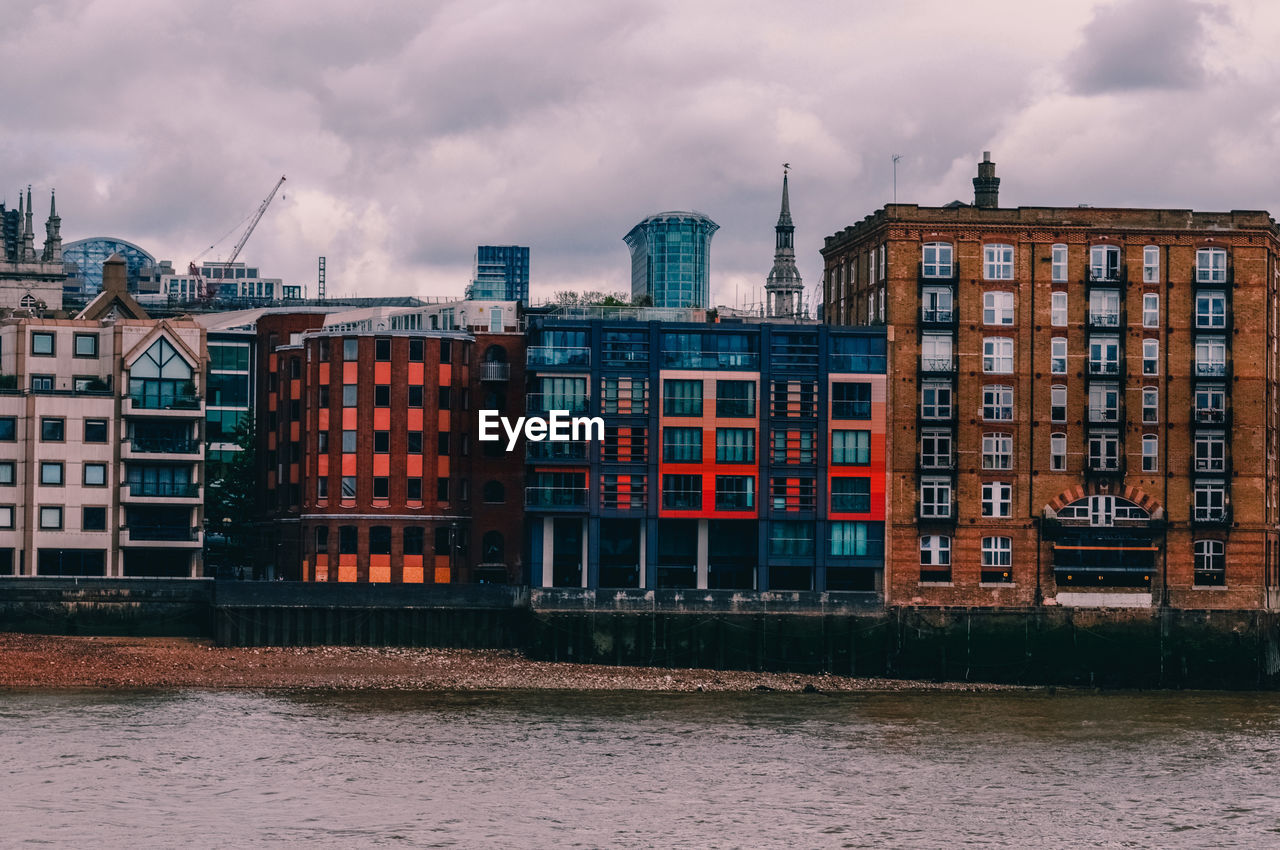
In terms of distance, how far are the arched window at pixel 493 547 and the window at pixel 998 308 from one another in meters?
35.3

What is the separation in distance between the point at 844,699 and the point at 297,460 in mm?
46120

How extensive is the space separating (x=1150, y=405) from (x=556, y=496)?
39139 millimetres

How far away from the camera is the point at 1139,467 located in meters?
145

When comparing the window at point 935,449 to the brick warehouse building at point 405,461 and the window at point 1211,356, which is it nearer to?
the window at point 1211,356

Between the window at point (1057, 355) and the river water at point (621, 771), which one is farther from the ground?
the window at point (1057, 355)

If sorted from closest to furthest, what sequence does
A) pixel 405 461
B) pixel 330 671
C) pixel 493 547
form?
pixel 330 671 < pixel 405 461 < pixel 493 547

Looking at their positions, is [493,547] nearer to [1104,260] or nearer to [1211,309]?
[1104,260]

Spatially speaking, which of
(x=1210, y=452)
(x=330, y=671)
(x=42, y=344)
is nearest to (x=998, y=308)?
(x=1210, y=452)

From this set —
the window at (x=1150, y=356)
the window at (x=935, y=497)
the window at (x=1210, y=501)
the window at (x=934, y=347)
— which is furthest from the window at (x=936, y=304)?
the window at (x=1210, y=501)

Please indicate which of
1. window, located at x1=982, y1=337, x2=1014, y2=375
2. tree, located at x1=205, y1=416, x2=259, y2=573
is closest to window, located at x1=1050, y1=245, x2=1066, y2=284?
window, located at x1=982, y1=337, x2=1014, y2=375

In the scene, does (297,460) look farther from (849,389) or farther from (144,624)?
(849,389)

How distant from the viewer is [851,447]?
145 metres

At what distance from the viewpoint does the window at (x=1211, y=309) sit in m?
145

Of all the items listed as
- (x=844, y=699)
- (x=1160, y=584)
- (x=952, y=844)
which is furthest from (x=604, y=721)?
(x=1160, y=584)
